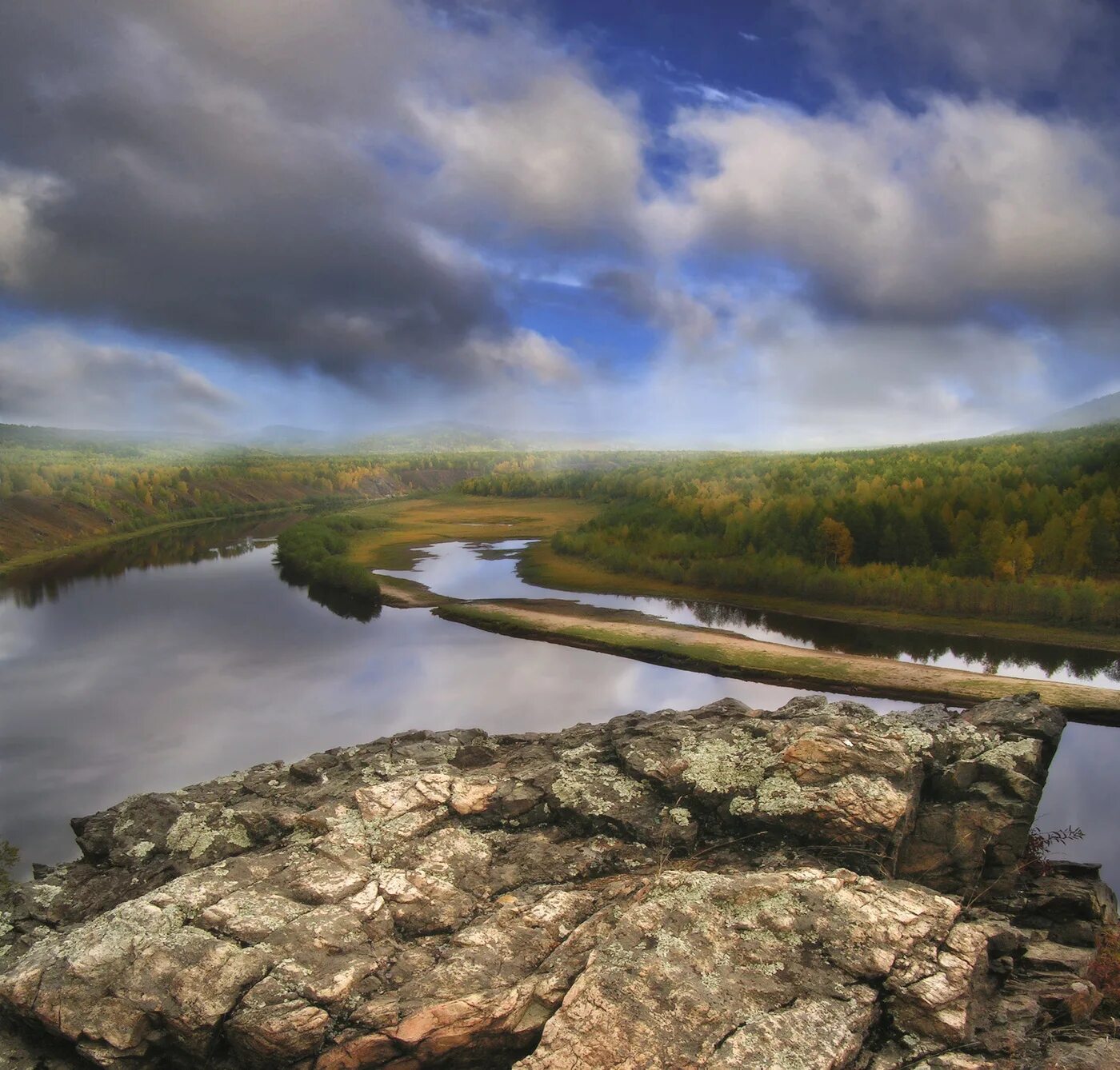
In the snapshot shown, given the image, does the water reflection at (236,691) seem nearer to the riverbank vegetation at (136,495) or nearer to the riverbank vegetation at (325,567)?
the riverbank vegetation at (325,567)

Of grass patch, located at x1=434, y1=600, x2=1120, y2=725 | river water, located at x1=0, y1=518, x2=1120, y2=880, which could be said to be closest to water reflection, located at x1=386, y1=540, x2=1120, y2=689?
river water, located at x1=0, y1=518, x2=1120, y2=880

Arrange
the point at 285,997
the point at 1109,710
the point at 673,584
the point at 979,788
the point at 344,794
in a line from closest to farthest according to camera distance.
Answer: the point at 285,997, the point at 979,788, the point at 344,794, the point at 1109,710, the point at 673,584

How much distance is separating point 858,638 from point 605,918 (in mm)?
39855

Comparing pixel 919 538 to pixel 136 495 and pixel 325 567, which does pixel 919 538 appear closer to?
pixel 325 567

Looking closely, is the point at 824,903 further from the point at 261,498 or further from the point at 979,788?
the point at 261,498

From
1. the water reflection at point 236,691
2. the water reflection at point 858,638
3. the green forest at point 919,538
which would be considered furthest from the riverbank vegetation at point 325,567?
the green forest at point 919,538

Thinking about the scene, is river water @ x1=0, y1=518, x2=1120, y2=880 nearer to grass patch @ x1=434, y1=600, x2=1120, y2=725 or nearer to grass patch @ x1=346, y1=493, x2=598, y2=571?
grass patch @ x1=434, y1=600, x2=1120, y2=725

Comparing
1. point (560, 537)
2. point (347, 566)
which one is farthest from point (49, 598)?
point (560, 537)

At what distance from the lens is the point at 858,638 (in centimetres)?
4266

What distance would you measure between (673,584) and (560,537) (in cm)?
2018

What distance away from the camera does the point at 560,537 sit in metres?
75.0

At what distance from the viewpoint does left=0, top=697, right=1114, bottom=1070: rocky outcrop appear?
5902 millimetres

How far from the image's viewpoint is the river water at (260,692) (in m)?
22.4

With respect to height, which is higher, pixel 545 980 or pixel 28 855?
pixel 545 980
